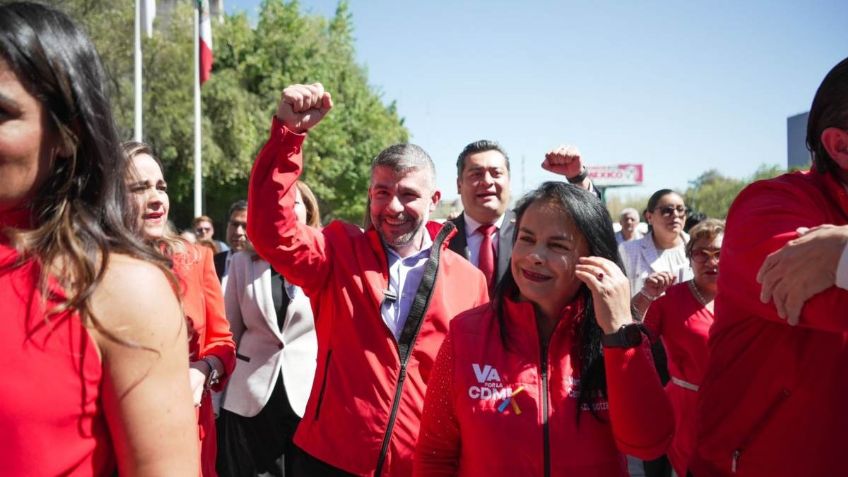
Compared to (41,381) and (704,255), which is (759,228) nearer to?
(41,381)

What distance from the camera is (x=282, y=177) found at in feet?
9.24

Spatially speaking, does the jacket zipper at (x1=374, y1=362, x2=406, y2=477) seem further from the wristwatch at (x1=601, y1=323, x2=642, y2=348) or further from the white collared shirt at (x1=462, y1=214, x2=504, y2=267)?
the white collared shirt at (x1=462, y1=214, x2=504, y2=267)

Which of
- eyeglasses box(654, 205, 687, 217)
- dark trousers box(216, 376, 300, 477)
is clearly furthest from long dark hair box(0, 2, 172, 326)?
eyeglasses box(654, 205, 687, 217)

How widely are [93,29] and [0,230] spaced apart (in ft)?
60.2

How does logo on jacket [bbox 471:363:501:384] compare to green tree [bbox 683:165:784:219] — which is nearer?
→ logo on jacket [bbox 471:363:501:384]

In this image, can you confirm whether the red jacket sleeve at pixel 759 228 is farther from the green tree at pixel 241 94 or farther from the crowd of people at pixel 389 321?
the green tree at pixel 241 94

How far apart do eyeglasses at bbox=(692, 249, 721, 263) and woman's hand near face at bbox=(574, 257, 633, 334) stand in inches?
86.9

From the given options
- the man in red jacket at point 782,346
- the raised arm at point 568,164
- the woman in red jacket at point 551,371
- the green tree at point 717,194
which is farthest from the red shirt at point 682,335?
the green tree at point 717,194

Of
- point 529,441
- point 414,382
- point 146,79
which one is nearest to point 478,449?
point 529,441

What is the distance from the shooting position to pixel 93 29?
1716cm

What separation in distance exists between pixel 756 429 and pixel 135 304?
5.20ft

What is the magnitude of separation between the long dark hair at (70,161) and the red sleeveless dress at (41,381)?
1.2 inches

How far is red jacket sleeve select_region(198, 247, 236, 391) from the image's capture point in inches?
121

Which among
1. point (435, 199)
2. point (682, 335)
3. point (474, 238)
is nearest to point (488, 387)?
point (435, 199)
